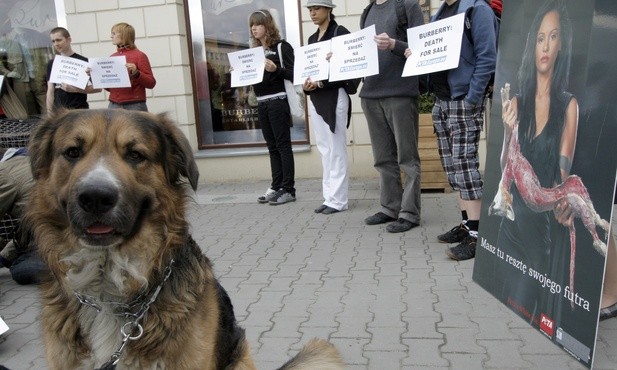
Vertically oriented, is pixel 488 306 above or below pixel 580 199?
below

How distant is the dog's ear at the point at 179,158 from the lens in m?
2.56

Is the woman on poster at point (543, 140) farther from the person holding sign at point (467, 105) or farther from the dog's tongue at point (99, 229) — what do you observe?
the dog's tongue at point (99, 229)

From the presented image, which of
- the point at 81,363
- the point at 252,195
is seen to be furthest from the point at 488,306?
the point at 252,195

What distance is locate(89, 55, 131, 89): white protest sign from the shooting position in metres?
7.60

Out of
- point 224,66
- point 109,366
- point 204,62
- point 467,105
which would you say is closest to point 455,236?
point 467,105

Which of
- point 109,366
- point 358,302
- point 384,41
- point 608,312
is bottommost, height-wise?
point 358,302

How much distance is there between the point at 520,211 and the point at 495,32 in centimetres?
211

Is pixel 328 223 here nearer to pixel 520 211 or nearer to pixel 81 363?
pixel 520 211

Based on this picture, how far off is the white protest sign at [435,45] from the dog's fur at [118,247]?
Result: 3100mm

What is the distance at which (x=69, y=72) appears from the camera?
25.2 ft

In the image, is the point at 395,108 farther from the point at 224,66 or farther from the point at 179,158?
the point at 224,66

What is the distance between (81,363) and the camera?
236cm

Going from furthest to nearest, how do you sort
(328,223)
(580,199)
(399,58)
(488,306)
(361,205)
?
(361,205), (328,223), (399,58), (488,306), (580,199)

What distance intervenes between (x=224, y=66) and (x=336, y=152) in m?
3.83
